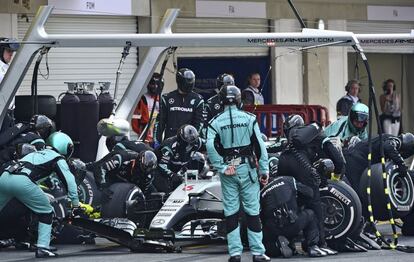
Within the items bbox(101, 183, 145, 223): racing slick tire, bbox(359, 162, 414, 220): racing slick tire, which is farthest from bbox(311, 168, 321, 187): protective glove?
bbox(101, 183, 145, 223): racing slick tire

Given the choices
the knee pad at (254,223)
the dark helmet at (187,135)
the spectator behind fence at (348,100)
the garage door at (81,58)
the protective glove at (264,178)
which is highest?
Answer: the garage door at (81,58)

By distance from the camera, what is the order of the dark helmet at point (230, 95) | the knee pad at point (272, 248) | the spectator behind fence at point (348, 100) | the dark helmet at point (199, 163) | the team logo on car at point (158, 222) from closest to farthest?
the dark helmet at point (230, 95) → the knee pad at point (272, 248) → the team logo on car at point (158, 222) → the dark helmet at point (199, 163) → the spectator behind fence at point (348, 100)

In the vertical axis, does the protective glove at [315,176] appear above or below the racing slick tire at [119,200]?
above

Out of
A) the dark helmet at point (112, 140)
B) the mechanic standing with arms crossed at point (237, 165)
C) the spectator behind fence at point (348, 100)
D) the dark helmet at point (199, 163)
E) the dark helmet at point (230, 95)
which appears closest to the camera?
the mechanic standing with arms crossed at point (237, 165)

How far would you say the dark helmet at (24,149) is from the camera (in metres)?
14.6

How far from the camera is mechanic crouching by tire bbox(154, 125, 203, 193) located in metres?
15.6

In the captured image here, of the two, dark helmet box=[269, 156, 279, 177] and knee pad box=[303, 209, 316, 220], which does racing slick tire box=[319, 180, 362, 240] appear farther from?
dark helmet box=[269, 156, 279, 177]

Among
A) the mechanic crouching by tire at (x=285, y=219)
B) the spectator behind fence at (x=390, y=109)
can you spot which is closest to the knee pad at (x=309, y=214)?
the mechanic crouching by tire at (x=285, y=219)

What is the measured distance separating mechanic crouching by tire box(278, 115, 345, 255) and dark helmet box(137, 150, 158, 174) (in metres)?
1.63

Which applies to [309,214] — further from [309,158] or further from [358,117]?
[358,117]

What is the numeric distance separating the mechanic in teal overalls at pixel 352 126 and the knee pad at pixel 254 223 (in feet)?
9.65

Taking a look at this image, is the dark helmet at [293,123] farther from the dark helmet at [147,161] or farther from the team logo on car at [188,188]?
the dark helmet at [147,161]

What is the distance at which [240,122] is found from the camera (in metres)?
13.5

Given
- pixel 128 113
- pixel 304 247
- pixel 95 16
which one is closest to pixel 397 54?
pixel 95 16
